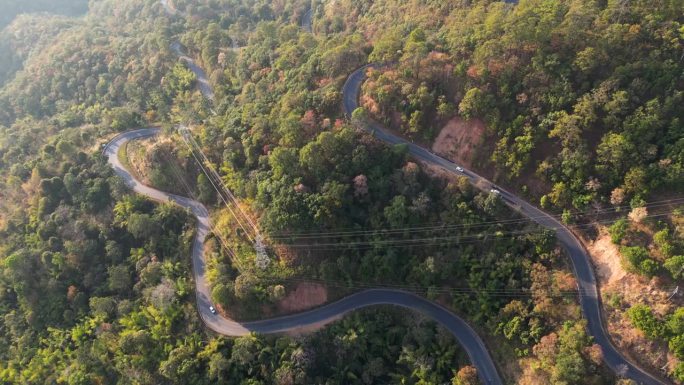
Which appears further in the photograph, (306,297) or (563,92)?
(306,297)

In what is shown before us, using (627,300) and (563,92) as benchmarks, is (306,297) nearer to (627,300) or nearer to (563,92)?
(627,300)

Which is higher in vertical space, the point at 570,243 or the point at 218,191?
the point at 570,243

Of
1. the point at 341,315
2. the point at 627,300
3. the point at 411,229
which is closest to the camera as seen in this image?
the point at 627,300

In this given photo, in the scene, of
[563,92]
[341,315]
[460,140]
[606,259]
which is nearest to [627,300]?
[606,259]

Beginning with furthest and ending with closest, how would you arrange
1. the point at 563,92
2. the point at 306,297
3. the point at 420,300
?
1. the point at 306,297
2. the point at 420,300
3. the point at 563,92

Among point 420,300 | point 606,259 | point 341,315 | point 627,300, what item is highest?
point 606,259

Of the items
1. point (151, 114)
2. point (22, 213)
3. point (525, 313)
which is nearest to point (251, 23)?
point (151, 114)

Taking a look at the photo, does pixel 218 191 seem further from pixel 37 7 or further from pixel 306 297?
pixel 37 7
